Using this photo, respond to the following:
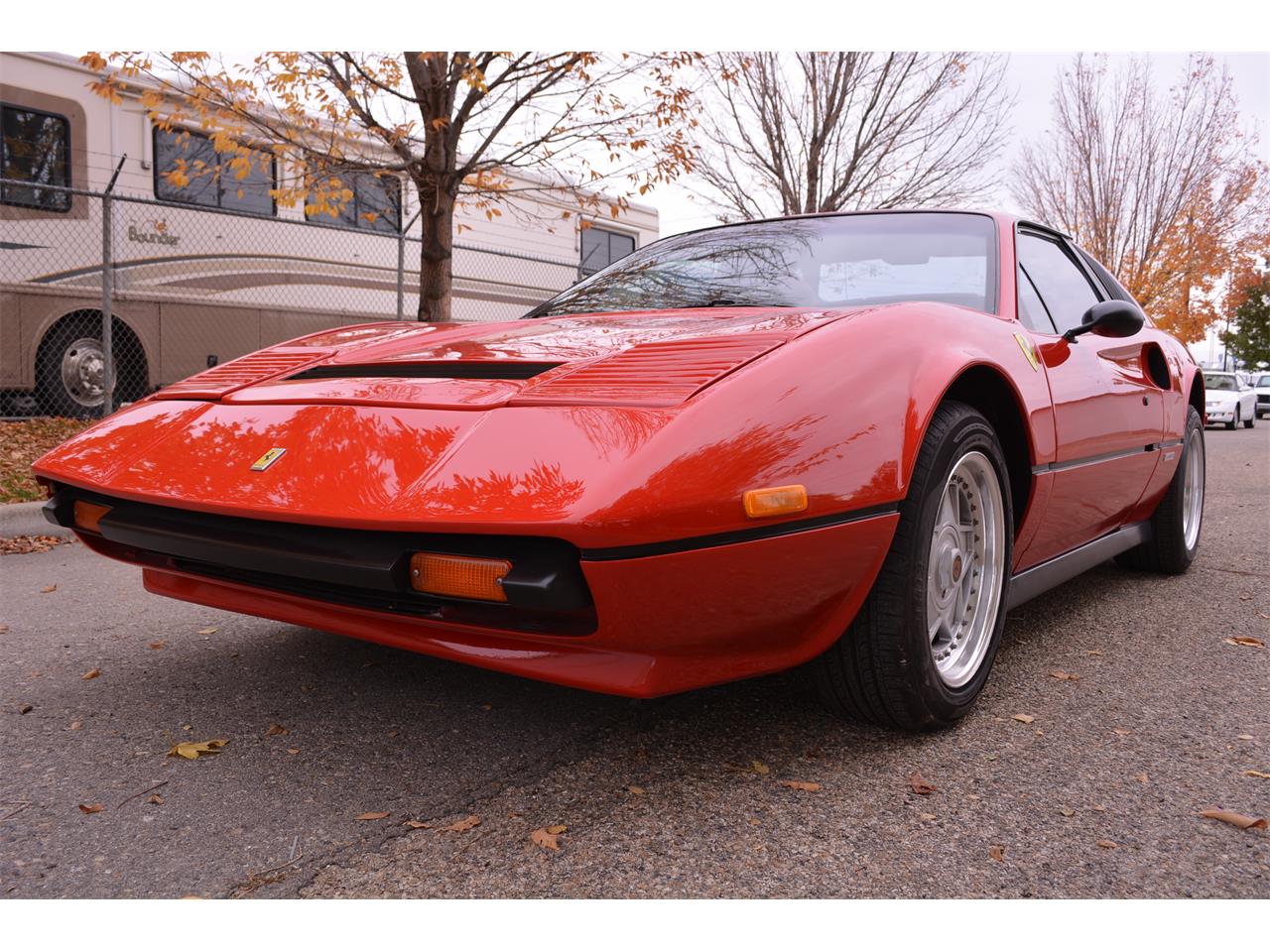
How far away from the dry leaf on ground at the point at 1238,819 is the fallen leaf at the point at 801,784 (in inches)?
27.7

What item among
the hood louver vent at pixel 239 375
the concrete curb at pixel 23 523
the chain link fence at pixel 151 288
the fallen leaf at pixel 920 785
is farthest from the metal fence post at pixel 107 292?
the fallen leaf at pixel 920 785

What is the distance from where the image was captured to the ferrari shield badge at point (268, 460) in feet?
6.35

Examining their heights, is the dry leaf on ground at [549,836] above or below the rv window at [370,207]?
below

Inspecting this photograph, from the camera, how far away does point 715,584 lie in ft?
5.52

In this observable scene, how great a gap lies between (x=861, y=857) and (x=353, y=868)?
2.68ft

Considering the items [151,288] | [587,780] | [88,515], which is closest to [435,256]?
[151,288]

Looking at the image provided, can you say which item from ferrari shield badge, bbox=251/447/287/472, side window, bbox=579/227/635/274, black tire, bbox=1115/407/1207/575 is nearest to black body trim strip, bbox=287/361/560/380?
ferrari shield badge, bbox=251/447/287/472

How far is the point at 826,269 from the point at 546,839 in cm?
175

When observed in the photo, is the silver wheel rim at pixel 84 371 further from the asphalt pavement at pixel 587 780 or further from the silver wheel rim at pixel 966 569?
the silver wheel rim at pixel 966 569

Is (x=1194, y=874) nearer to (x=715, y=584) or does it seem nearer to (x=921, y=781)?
(x=921, y=781)

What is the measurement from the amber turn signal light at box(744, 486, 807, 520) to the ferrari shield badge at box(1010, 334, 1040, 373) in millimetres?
1092

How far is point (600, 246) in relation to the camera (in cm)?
1234

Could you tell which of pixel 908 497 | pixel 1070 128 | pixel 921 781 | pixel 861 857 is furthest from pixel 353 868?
pixel 1070 128

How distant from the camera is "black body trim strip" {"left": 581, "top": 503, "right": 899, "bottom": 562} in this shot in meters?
1.58
